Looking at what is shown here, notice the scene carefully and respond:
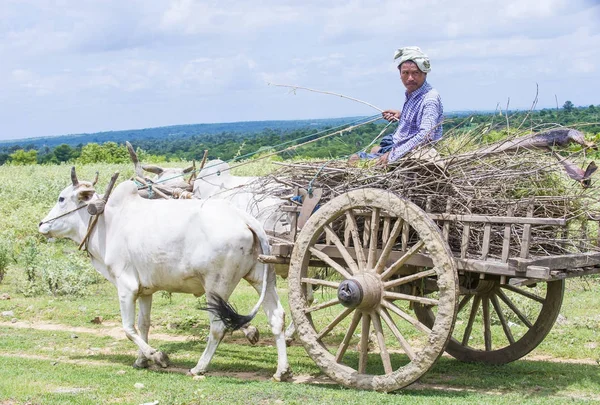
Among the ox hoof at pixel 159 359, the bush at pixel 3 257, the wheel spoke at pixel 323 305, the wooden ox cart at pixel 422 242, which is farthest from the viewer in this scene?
the bush at pixel 3 257

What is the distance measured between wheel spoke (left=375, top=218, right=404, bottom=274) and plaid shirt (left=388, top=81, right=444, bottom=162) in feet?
2.33

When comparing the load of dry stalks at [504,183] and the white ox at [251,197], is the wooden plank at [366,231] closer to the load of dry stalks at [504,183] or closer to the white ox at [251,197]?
the load of dry stalks at [504,183]

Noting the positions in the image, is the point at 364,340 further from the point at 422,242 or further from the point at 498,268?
the point at 498,268

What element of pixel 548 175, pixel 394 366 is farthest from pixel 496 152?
pixel 394 366

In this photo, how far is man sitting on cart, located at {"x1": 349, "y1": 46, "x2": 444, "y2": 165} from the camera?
692 centimetres

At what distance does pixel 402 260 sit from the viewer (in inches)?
240

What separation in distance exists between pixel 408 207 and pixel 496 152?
36.7 inches

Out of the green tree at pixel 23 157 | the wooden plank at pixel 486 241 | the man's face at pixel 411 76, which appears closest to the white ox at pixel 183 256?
the man's face at pixel 411 76

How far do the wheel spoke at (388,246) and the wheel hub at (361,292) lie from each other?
92mm

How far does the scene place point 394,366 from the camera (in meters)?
7.83

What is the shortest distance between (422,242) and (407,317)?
583mm

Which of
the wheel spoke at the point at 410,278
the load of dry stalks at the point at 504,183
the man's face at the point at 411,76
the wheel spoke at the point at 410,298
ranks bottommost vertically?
the wheel spoke at the point at 410,298

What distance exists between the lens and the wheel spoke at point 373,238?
6250 mm

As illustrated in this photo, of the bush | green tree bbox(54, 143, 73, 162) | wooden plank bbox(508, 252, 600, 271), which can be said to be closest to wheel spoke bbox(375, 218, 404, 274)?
wooden plank bbox(508, 252, 600, 271)
